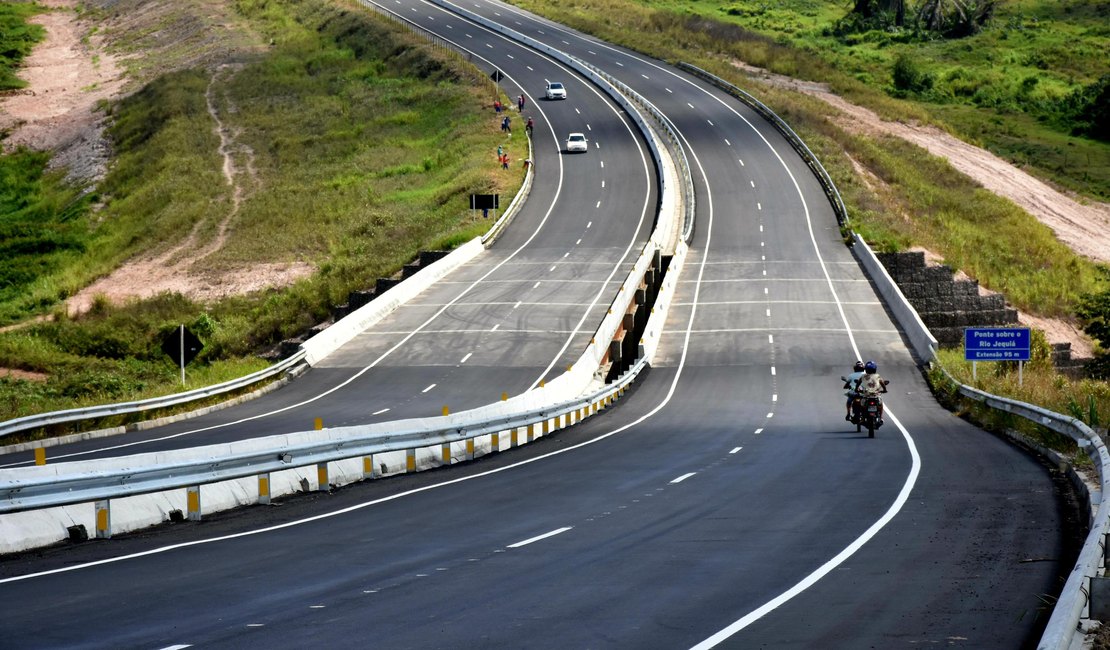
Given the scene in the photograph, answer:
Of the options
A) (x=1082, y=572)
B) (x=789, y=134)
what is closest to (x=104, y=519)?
(x=1082, y=572)

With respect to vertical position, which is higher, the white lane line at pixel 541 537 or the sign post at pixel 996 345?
the white lane line at pixel 541 537

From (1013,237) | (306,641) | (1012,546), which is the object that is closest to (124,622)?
(306,641)

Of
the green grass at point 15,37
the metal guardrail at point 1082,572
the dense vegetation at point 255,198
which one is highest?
the green grass at point 15,37

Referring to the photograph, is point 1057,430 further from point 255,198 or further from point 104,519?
point 255,198

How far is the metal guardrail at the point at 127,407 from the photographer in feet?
99.3

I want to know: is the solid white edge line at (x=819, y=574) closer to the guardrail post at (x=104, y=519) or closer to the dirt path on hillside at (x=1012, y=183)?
the guardrail post at (x=104, y=519)

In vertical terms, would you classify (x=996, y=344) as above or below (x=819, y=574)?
below

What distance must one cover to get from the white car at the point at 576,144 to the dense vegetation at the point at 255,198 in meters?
5.06

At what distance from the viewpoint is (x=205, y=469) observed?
17.1m

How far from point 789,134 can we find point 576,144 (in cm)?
1389

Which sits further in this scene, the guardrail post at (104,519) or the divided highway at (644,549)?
the guardrail post at (104,519)

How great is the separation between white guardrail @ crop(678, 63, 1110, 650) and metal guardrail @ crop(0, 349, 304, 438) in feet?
65.8

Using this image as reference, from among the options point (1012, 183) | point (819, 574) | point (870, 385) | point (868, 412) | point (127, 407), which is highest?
point (819, 574)

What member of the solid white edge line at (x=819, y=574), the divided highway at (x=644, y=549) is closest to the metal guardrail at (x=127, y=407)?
the divided highway at (x=644, y=549)
